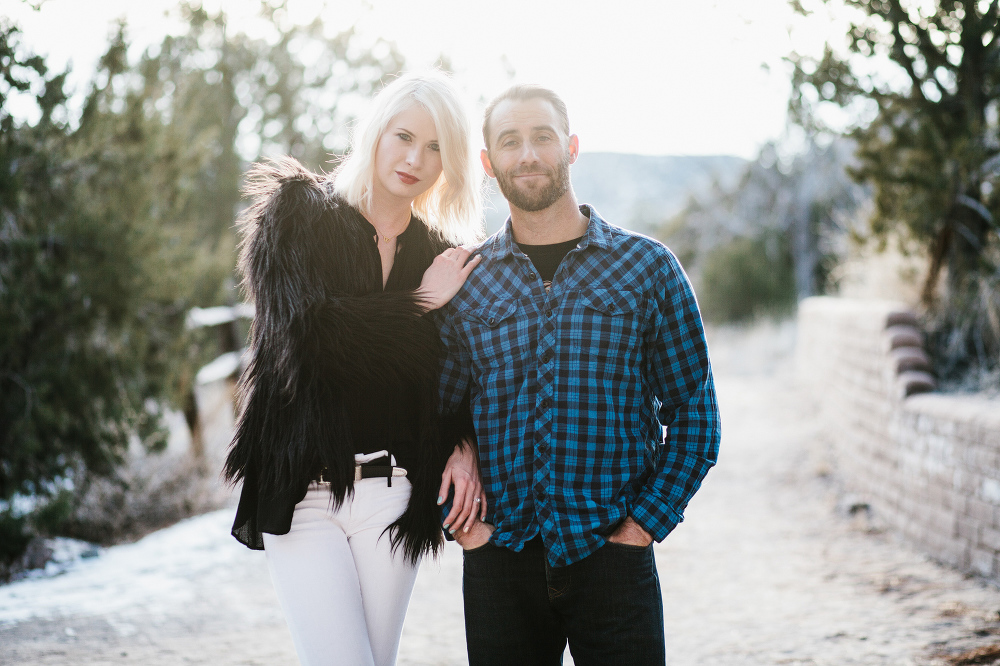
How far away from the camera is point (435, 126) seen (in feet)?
8.19

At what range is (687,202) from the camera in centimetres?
3412

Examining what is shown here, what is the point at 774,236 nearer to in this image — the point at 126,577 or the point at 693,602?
the point at 693,602

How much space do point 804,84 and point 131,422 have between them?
20.1ft

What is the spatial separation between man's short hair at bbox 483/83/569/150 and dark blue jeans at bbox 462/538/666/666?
1242mm

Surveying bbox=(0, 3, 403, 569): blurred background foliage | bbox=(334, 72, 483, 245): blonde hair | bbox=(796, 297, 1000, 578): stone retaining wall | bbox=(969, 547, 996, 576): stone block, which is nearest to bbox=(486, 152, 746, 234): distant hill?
bbox=(796, 297, 1000, 578): stone retaining wall

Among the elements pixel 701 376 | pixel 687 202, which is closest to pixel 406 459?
pixel 701 376

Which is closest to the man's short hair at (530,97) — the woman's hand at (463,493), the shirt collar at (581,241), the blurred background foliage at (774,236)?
the shirt collar at (581,241)

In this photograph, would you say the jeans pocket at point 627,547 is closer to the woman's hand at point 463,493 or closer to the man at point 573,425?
the man at point 573,425

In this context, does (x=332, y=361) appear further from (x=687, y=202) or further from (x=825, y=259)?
(x=687, y=202)

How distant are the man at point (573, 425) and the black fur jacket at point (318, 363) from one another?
16 centimetres

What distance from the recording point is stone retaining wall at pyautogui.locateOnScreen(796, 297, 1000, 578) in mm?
4203

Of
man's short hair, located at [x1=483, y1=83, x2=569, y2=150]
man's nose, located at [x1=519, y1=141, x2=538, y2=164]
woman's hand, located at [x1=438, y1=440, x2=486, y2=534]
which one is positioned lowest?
woman's hand, located at [x1=438, y1=440, x2=486, y2=534]

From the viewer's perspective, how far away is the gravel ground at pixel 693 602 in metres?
3.51

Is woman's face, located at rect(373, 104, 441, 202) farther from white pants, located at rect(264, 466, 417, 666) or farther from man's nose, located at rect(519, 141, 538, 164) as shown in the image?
white pants, located at rect(264, 466, 417, 666)
